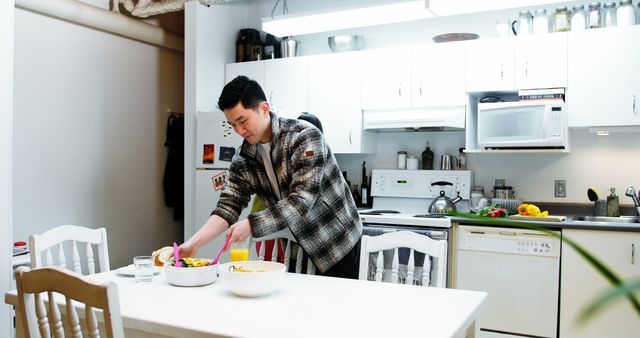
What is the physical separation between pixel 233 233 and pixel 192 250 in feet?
0.64

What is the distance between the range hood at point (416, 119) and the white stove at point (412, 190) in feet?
1.14

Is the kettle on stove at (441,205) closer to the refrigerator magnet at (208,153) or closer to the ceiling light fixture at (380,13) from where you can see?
the ceiling light fixture at (380,13)

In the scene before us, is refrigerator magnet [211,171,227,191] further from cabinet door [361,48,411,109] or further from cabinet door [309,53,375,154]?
cabinet door [361,48,411,109]

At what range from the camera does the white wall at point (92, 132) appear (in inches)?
156

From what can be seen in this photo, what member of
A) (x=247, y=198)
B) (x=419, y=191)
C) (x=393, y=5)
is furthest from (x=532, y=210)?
(x=247, y=198)

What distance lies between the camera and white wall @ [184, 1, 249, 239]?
181 inches

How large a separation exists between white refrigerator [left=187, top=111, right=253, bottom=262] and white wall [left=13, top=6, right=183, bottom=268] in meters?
0.62

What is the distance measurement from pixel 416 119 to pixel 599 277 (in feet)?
5.09

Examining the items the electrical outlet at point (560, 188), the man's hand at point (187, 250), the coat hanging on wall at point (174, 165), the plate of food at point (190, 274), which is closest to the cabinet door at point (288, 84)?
the coat hanging on wall at point (174, 165)

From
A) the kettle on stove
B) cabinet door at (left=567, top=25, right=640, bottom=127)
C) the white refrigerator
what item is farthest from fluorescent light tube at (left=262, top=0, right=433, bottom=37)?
the kettle on stove

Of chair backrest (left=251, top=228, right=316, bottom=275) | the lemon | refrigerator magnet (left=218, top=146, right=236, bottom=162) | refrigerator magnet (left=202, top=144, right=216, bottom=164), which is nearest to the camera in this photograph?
chair backrest (left=251, top=228, right=316, bottom=275)

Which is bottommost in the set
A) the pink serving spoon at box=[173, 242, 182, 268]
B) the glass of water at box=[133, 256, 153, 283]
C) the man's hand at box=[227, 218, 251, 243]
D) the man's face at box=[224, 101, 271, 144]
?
the glass of water at box=[133, 256, 153, 283]

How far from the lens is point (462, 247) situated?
12.1ft

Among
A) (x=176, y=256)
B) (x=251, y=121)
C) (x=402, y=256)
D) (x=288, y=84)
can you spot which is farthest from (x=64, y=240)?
(x=288, y=84)
